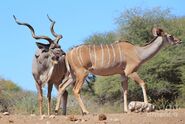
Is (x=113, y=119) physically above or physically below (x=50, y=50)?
below

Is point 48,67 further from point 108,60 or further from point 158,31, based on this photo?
point 158,31

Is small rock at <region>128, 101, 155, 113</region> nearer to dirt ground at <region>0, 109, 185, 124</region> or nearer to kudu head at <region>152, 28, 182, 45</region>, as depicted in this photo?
dirt ground at <region>0, 109, 185, 124</region>

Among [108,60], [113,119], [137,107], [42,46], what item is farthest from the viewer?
[42,46]

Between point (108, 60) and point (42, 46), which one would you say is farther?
point (42, 46)

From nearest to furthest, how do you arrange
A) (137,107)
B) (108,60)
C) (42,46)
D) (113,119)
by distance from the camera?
(113,119), (137,107), (108,60), (42,46)

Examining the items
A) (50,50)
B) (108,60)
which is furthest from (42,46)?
(108,60)

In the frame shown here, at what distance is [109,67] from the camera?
9.78 meters

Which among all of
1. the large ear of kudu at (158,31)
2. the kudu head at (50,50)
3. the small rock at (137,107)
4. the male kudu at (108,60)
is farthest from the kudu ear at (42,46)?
the small rock at (137,107)

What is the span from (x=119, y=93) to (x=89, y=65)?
10653 millimetres

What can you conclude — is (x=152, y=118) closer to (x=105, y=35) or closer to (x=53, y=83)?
(x=53, y=83)

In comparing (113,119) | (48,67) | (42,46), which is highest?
(42,46)

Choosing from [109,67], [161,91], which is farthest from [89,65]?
[161,91]

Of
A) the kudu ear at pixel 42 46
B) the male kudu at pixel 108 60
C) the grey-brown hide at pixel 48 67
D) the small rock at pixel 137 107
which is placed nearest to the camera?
the small rock at pixel 137 107

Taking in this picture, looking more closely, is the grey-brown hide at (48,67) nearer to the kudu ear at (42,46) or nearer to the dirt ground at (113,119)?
the kudu ear at (42,46)
